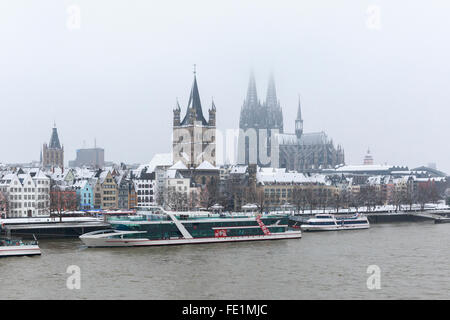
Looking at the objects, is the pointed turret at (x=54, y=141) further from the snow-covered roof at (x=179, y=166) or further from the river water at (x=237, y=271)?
the river water at (x=237, y=271)

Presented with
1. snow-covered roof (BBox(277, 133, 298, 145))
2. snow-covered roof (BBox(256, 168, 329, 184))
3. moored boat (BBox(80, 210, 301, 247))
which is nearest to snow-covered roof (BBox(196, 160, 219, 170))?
snow-covered roof (BBox(256, 168, 329, 184))

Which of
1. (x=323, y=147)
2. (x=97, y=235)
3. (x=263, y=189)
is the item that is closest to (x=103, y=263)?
(x=97, y=235)

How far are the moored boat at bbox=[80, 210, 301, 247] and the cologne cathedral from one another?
385 ft

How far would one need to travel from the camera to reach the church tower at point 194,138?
404 feet

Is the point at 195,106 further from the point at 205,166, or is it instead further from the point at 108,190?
the point at 108,190

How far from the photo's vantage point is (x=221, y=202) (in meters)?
98.5

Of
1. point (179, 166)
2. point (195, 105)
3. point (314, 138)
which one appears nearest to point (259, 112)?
point (314, 138)

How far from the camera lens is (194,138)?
124 meters

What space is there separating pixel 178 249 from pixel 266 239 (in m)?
10.4

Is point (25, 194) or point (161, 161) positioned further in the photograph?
point (161, 161)

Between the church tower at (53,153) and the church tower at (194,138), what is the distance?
4935 cm

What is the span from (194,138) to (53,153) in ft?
181

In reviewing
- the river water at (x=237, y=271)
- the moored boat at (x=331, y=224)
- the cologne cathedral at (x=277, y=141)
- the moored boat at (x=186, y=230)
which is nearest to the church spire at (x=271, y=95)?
the cologne cathedral at (x=277, y=141)

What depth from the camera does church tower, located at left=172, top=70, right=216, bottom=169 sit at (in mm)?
123062
